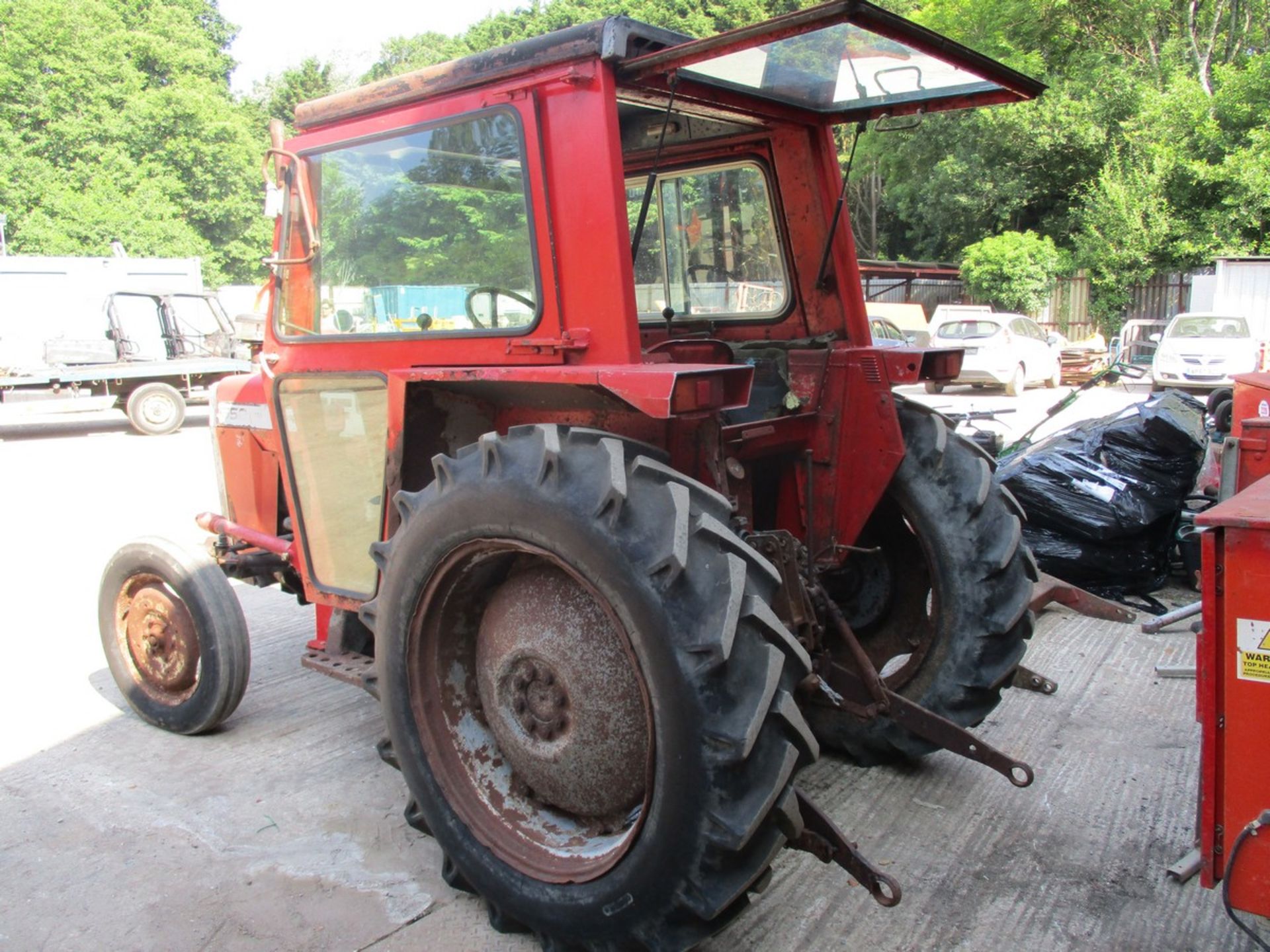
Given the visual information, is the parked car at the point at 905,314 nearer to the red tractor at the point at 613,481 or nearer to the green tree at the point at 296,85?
the red tractor at the point at 613,481

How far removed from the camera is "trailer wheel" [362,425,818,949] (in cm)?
212

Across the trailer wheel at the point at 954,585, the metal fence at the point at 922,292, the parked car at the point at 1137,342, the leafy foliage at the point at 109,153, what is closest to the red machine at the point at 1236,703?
the trailer wheel at the point at 954,585

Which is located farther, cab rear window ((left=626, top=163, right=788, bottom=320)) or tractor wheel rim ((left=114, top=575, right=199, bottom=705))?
tractor wheel rim ((left=114, top=575, right=199, bottom=705))

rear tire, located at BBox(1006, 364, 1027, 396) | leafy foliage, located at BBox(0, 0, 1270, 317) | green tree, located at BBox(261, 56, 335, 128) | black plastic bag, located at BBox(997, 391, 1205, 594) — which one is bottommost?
rear tire, located at BBox(1006, 364, 1027, 396)

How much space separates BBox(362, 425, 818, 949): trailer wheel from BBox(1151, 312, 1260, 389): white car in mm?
16575

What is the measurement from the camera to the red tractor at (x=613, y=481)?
2.21m

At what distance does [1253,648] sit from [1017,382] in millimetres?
17187

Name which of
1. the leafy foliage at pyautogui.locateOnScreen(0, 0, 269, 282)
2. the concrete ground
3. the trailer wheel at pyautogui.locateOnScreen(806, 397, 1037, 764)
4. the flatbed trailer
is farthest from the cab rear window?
the leafy foliage at pyautogui.locateOnScreen(0, 0, 269, 282)

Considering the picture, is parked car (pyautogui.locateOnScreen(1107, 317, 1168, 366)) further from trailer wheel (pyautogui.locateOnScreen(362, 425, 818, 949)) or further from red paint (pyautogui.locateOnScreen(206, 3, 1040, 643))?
trailer wheel (pyautogui.locateOnScreen(362, 425, 818, 949))

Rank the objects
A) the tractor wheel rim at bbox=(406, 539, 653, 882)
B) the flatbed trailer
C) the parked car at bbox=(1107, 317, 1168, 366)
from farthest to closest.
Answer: the parked car at bbox=(1107, 317, 1168, 366) < the flatbed trailer < the tractor wheel rim at bbox=(406, 539, 653, 882)

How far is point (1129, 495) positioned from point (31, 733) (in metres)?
5.79

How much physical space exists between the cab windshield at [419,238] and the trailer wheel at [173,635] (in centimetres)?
108

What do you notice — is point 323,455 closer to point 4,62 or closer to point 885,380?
point 885,380

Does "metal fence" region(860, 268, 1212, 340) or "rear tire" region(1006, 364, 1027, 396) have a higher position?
"metal fence" region(860, 268, 1212, 340)
